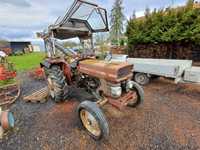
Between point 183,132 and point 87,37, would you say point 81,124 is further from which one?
point 87,37

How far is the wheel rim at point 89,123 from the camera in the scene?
2.46 meters

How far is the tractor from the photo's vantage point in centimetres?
250

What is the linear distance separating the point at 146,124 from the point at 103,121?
1.18 metres

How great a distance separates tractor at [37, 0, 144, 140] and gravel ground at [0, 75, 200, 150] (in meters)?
0.28

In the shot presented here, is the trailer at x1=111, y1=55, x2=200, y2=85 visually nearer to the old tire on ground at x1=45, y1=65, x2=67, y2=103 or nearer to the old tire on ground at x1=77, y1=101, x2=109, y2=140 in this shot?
the old tire on ground at x1=45, y1=65, x2=67, y2=103

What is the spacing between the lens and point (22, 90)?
17.0 ft

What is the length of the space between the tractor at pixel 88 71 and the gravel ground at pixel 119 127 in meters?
0.28

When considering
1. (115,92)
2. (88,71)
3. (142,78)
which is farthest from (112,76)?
(142,78)

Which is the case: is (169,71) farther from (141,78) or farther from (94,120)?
(94,120)

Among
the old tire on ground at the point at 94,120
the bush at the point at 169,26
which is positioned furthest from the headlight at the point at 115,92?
the bush at the point at 169,26

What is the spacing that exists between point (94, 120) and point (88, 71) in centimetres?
115

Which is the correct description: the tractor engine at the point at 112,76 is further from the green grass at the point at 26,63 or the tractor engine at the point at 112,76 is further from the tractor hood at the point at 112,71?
the green grass at the point at 26,63

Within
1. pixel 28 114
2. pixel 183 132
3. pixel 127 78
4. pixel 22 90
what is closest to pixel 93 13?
pixel 127 78

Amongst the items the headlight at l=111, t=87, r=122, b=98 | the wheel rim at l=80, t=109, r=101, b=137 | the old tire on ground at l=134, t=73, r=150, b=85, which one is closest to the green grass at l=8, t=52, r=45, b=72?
the old tire on ground at l=134, t=73, r=150, b=85
